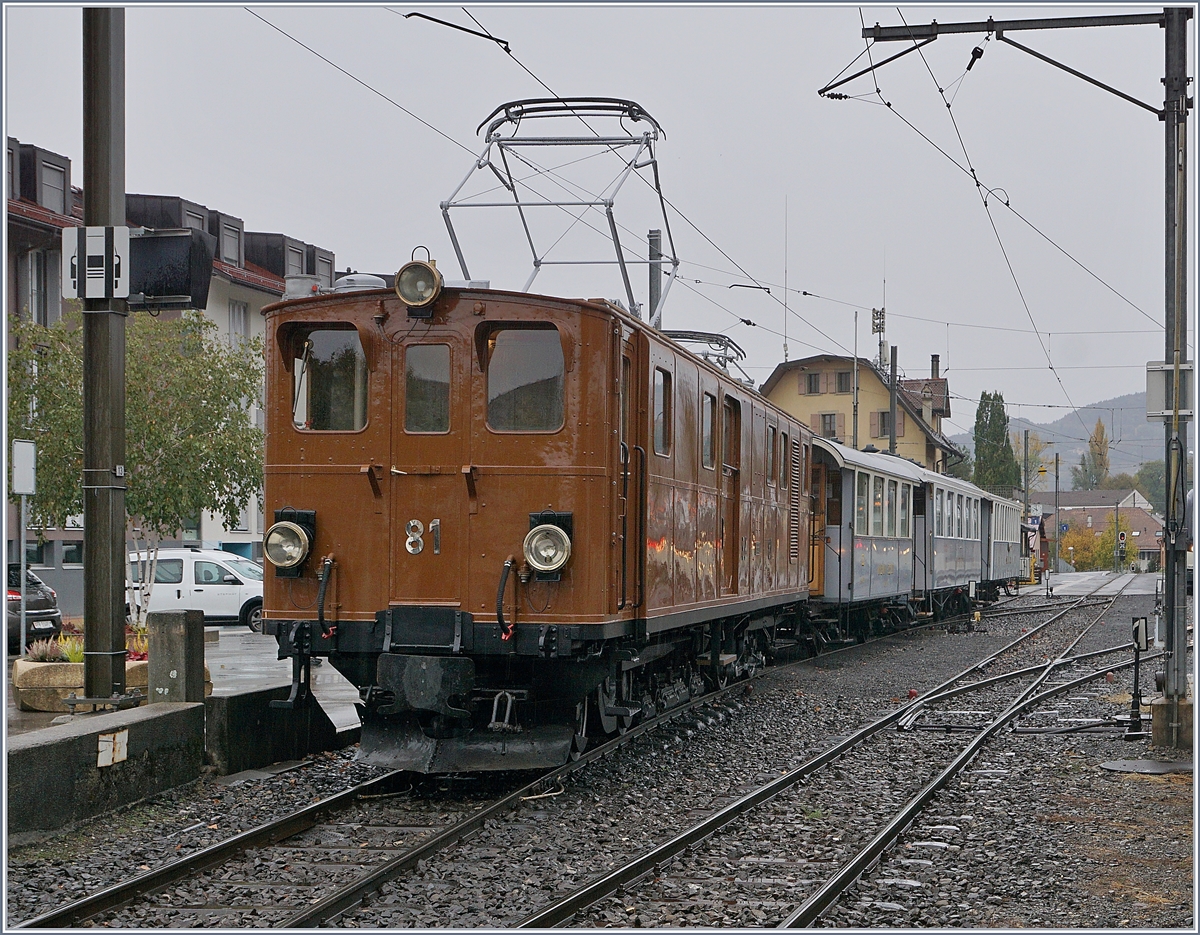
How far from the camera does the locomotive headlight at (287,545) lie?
8.80 meters

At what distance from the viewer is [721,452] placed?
11.8m

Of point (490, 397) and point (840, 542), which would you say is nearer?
point (490, 397)

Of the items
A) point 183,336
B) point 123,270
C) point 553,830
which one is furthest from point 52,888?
point 183,336

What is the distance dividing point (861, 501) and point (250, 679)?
9.93 metres

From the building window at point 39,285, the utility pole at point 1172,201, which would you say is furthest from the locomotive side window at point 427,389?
the building window at point 39,285

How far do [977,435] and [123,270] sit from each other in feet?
271

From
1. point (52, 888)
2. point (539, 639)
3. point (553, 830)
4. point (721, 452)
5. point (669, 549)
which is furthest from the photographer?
point (721, 452)

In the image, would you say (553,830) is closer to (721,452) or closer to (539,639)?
(539,639)

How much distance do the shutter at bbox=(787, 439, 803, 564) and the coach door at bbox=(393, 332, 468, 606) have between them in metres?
7.27

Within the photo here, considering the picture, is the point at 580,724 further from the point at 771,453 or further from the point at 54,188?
the point at 54,188

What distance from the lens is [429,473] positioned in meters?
8.75

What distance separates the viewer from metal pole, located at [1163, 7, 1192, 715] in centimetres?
1096

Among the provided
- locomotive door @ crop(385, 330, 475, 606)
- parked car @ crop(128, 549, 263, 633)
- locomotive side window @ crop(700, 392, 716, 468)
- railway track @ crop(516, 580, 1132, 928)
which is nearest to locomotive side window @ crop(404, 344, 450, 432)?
locomotive door @ crop(385, 330, 475, 606)

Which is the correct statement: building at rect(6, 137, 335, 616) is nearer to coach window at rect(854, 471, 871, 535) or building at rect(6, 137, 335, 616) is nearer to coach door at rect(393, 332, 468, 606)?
coach window at rect(854, 471, 871, 535)
